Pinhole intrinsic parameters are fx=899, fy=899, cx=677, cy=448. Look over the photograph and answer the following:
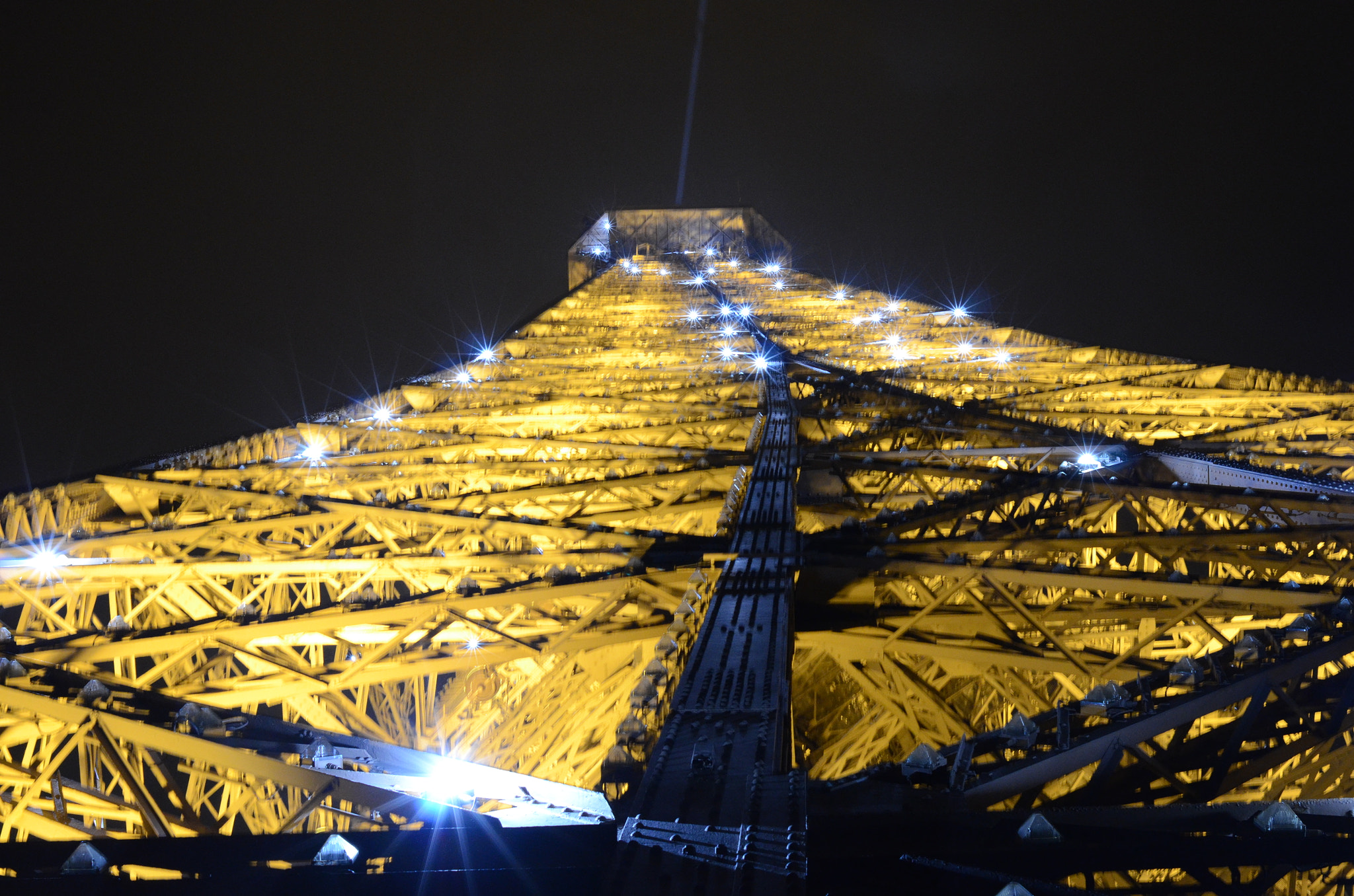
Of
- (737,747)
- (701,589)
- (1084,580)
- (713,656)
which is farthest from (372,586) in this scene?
(1084,580)

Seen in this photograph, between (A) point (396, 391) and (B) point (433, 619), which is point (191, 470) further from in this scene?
(A) point (396, 391)

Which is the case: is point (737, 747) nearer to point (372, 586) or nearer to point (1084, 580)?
point (1084, 580)

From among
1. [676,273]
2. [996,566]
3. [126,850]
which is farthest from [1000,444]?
[676,273]

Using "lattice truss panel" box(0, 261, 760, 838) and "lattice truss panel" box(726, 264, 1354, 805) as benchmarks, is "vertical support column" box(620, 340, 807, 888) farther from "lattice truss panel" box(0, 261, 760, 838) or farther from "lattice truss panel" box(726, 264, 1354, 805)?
"lattice truss panel" box(726, 264, 1354, 805)

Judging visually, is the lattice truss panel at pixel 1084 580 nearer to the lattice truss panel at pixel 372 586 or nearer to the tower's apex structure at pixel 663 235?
the lattice truss panel at pixel 372 586

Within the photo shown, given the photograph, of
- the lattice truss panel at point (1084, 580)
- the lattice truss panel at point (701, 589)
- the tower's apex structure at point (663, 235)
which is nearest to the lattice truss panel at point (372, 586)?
the lattice truss panel at point (701, 589)

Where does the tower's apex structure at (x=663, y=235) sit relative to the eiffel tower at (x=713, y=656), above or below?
above
